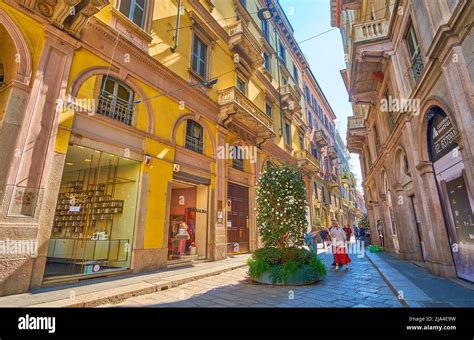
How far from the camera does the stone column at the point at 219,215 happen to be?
11492mm

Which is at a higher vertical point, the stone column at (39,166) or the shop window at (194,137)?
the shop window at (194,137)

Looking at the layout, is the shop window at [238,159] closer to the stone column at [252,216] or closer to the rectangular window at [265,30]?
the stone column at [252,216]

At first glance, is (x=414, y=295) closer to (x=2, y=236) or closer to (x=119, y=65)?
(x=2, y=236)

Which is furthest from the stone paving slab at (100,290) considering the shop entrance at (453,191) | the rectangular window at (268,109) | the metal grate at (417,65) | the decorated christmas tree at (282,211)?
the rectangular window at (268,109)

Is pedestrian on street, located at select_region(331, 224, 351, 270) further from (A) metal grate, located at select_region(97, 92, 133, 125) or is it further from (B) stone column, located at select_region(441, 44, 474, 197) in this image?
(A) metal grate, located at select_region(97, 92, 133, 125)

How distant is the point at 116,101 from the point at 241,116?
667 centimetres

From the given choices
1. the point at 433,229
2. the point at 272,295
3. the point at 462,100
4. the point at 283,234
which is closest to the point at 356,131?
the point at 433,229

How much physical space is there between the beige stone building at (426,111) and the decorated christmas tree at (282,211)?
4.16 m

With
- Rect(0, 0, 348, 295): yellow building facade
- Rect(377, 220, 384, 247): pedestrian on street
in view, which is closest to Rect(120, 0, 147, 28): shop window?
Rect(0, 0, 348, 295): yellow building facade

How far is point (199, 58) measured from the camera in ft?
41.7

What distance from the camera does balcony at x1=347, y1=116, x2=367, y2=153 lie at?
19469mm

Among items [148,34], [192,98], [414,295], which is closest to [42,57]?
[148,34]

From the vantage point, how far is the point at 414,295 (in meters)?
5.23
